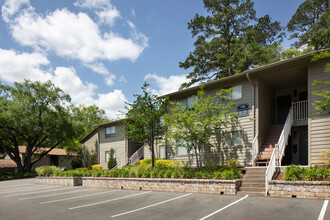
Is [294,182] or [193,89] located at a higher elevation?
[193,89]

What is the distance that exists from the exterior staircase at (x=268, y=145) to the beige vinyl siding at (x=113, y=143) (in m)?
13.7

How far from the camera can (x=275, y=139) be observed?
48.7ft

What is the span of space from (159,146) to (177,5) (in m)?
10.5

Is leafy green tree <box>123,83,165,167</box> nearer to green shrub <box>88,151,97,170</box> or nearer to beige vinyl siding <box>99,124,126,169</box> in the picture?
beige vinyl siding <box>99,124,126,169</box>

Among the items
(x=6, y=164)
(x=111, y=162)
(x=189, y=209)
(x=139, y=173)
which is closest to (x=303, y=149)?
(x=139, y=173)

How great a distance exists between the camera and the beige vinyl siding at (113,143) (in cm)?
2520

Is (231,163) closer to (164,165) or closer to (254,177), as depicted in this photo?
(254,177)

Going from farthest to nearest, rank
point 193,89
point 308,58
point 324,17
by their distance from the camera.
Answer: point 324,17
point 193,89
point 308,58

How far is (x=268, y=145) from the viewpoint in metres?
14.7

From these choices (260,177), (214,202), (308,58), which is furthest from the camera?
(308,58)

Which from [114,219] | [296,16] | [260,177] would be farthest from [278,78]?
[296,16]

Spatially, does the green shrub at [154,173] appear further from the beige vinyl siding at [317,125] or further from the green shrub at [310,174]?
the beige vinyl siding at [317,125]

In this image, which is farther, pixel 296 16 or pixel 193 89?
pixel 296 16

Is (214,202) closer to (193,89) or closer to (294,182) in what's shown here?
(294,182)
